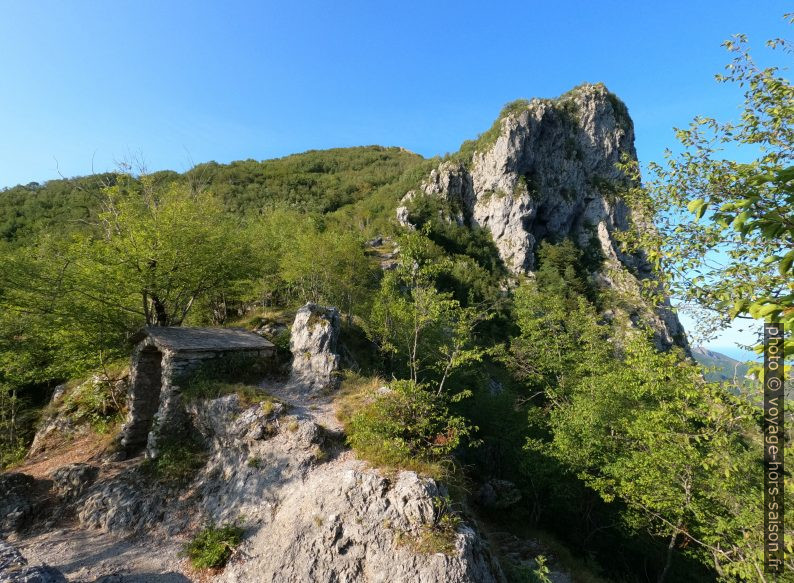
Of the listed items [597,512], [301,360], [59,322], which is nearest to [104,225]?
[59,322]

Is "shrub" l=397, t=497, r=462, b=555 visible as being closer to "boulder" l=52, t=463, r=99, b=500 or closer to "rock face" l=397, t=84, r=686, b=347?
"boulder" l=52, t=463, r=99, b=500

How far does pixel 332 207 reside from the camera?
82812mm

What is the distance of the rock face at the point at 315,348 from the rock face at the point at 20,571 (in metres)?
7.28

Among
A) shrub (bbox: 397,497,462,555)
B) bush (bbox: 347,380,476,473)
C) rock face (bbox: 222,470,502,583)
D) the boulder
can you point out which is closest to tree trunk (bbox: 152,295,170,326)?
the boulder

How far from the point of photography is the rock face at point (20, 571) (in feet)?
19.3

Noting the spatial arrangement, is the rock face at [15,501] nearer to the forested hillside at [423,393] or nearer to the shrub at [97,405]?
the forested hillside at [423,393]

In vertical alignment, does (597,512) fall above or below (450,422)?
below

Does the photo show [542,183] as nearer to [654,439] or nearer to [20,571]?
[654,439]

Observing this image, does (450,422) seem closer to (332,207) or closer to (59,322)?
(59,322)

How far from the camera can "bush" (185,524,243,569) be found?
780cm

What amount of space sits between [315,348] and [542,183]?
77.2 m

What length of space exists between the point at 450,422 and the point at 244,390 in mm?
6526

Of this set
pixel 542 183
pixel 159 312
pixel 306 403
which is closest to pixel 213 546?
pixel 306 403

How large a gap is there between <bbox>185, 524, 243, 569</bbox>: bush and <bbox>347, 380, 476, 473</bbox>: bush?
341 cm
